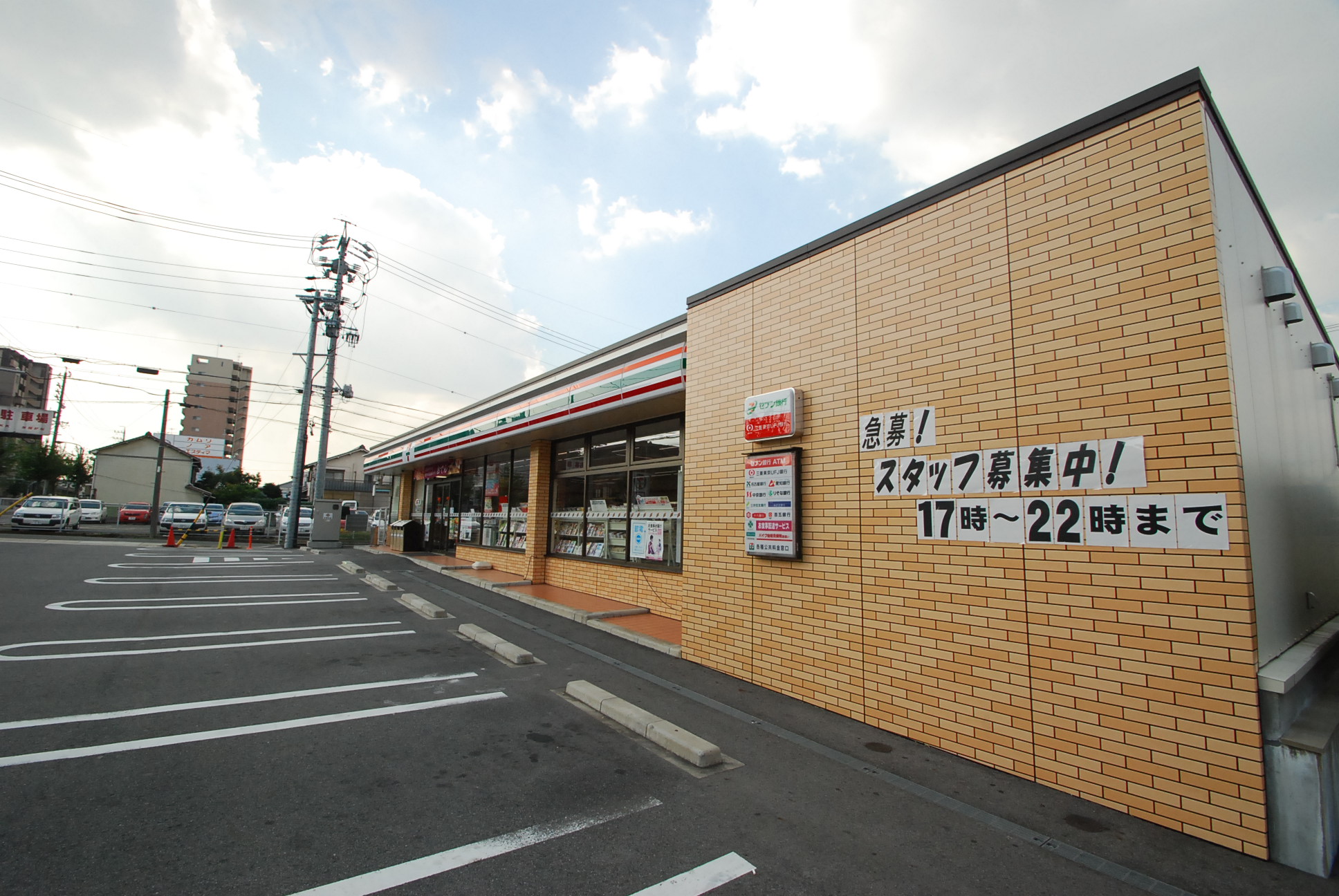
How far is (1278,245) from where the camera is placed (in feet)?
16.5

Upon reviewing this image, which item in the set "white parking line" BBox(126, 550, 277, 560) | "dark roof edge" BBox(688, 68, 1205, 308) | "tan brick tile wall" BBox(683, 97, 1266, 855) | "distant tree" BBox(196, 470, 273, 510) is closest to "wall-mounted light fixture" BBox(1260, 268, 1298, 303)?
"dark roof edge" BBox(688, 68, 1205, 308)

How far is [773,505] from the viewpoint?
5.76 m

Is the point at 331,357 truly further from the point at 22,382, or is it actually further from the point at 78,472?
the point at 22,382

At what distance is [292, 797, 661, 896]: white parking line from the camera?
99.7 inches

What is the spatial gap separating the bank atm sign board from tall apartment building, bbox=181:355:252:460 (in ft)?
321

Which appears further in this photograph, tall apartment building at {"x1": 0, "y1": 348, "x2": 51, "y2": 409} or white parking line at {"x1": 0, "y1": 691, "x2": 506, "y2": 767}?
tall apartment building at {"x1": 0, "y1": 348, "x2": 51, "y2": 409}

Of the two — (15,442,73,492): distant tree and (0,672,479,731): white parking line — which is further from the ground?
(15,442,73,492): distant tree

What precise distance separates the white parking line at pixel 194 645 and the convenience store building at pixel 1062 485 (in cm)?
470

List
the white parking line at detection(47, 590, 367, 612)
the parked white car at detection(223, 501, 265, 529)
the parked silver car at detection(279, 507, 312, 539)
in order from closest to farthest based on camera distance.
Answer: the white parking line at detection(47, 590, 367, 612) → the parked silver car at detection(279, 507, 312, 539) → the parked white car at detection(223, 501, 265, 529)

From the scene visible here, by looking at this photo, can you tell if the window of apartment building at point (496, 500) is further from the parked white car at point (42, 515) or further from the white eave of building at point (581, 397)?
the parked white car at point (42, 515)

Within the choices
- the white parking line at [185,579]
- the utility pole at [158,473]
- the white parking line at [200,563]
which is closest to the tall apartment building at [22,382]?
the utility pole at [158,473]

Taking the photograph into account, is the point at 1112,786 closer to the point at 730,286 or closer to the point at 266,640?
the point at 730,286

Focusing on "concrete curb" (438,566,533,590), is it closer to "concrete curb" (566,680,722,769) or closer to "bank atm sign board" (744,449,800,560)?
"concrete curb" (566,680,722,769)

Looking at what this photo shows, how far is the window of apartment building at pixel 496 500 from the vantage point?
14039 millimetres
